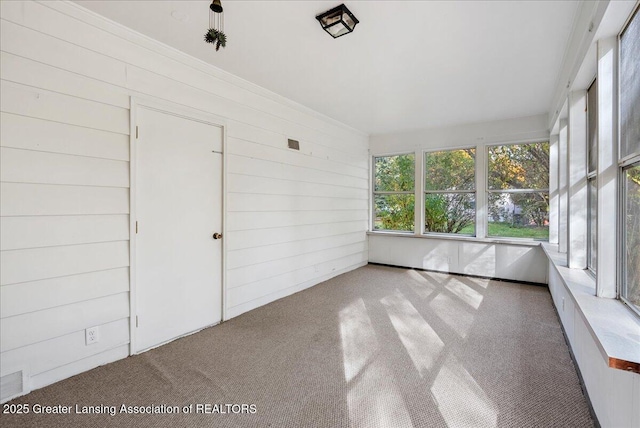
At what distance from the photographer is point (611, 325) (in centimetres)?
152

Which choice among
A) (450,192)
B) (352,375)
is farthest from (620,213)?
(450,192)

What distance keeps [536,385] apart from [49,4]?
428cm

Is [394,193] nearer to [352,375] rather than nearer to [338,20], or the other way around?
[338,20]

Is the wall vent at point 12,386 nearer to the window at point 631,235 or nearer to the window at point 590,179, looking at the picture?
the window at point 631,235

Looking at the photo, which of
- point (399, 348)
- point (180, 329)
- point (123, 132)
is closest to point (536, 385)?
point (399, 348)

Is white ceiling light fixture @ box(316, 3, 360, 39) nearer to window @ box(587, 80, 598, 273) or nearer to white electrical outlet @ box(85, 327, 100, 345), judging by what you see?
window @ box(587, 80, 598, 273)

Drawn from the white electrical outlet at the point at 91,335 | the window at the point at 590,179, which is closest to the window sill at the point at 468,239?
the window at the point at 590,179

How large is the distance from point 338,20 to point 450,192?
4.02 meters

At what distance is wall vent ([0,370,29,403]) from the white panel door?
2.27 ft

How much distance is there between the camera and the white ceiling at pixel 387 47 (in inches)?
85.3

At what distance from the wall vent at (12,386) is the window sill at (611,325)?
10.8 ft

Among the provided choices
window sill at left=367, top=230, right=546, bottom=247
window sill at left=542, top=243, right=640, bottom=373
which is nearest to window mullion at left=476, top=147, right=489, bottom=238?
window sill at left=367, top=230, right=546, bottom=247

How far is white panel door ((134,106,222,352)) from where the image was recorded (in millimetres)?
2527

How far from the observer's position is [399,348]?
2.59m
